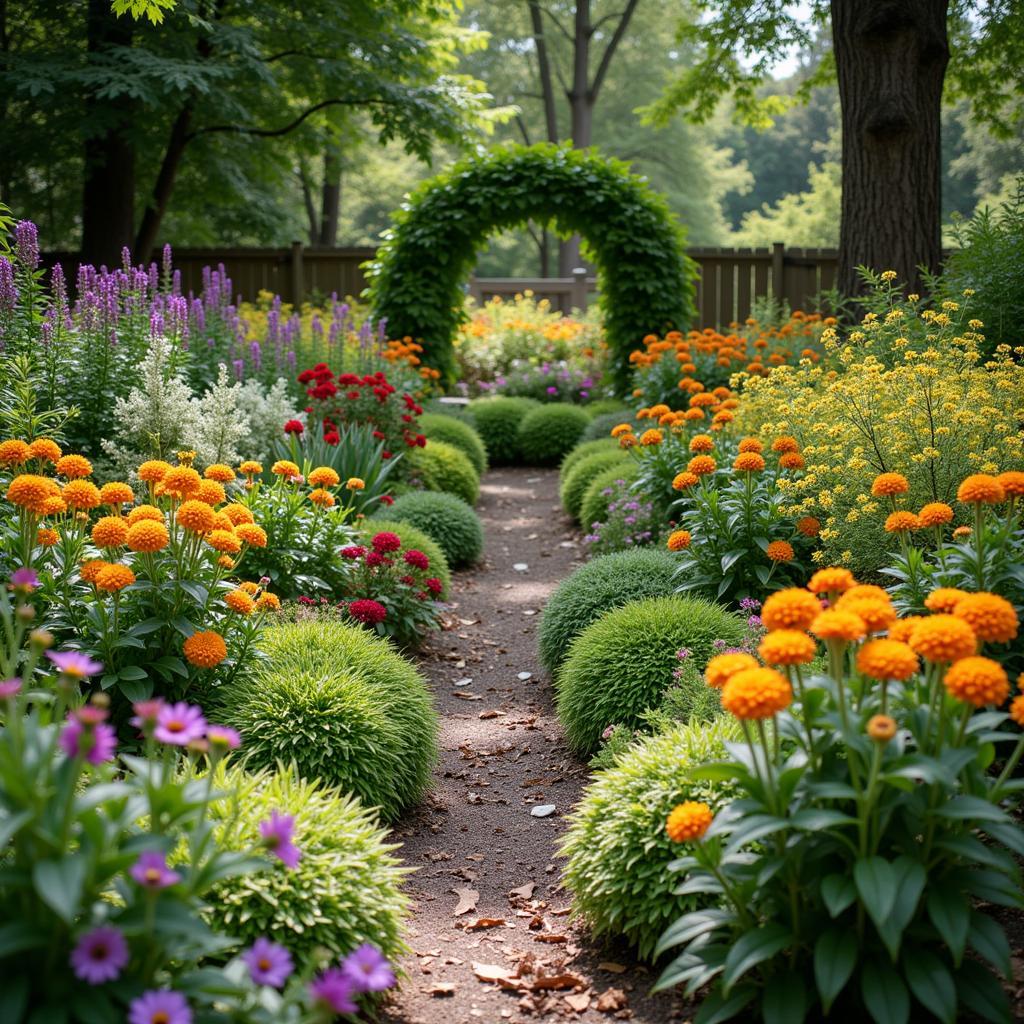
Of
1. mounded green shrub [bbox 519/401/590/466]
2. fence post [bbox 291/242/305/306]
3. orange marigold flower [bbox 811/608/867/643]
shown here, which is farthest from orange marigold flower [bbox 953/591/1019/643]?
fence post [bbox 291/242/305/306]

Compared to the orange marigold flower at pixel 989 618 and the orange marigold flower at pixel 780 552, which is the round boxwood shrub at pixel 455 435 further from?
the orange marigold flower at pixel 989 618

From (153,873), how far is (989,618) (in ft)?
5.20

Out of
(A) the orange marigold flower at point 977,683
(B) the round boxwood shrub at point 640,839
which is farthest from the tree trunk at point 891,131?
(A) the orange marigold flower at point 977,683

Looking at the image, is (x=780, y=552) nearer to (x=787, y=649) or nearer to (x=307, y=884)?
(x=787, y=649)

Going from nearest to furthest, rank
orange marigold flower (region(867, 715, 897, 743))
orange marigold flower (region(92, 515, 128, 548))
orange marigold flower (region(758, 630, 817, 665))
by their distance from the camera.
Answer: orange marigold flower (region(867, 715, 897, 743)), orange marigold flower (region(758, 630, 817, 665)), orange marigold flower (region(92, 515, 128, 548))

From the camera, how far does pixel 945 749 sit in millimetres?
2049

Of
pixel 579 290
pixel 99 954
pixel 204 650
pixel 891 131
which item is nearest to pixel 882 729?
pixel 99 954

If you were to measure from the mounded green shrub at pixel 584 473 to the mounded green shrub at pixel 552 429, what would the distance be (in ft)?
9.37

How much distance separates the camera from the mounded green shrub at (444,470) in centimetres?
799

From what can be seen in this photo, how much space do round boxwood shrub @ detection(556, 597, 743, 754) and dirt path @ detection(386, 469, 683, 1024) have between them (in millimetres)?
274

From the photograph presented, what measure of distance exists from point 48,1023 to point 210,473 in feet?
7.09

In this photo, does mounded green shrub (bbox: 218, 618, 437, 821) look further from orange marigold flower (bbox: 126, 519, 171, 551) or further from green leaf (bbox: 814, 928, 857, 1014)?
green leaf (bbox: 814, 928, 857, 1014)

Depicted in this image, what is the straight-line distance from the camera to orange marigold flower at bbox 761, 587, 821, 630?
204cm

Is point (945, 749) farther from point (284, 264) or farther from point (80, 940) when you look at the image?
point (284, 264)
